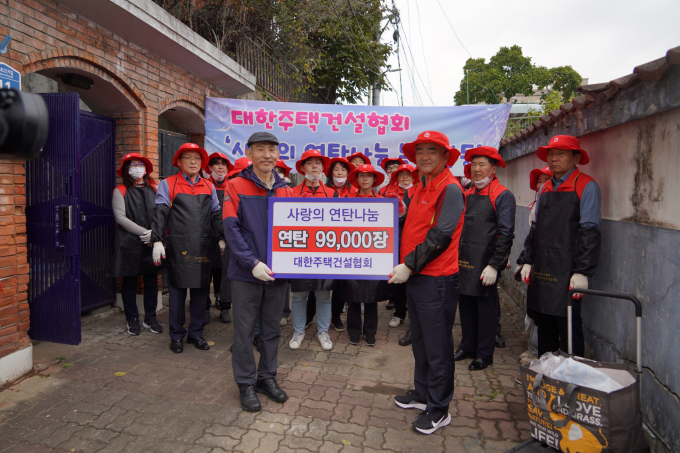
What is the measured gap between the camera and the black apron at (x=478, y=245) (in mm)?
4172

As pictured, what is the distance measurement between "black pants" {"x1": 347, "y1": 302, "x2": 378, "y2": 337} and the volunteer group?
0.04ft

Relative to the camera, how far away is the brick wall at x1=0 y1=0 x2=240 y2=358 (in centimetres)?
371

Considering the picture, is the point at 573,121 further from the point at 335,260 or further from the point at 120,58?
the point at 120,58

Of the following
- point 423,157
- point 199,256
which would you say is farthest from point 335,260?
point 199,256

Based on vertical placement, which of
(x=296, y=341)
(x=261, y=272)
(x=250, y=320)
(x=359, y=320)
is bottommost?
(x=296, y=341)

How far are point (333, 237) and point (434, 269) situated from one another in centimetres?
87

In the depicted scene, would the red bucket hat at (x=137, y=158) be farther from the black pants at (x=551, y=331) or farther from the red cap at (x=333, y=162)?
the black pants at (x=551, y=331)

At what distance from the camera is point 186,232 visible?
450 cm

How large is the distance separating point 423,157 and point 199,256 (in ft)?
8.72

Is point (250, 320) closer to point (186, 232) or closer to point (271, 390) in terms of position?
point (271, 390)

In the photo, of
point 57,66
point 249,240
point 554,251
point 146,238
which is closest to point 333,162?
point 249,240

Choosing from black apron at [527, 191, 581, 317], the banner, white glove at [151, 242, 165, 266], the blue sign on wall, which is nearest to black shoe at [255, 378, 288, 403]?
white glove at [151, 242, 165, 266]

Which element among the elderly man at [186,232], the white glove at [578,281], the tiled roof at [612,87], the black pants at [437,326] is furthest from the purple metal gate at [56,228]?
the tiled roof at [612,87]

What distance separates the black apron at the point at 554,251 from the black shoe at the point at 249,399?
2.44 metres
